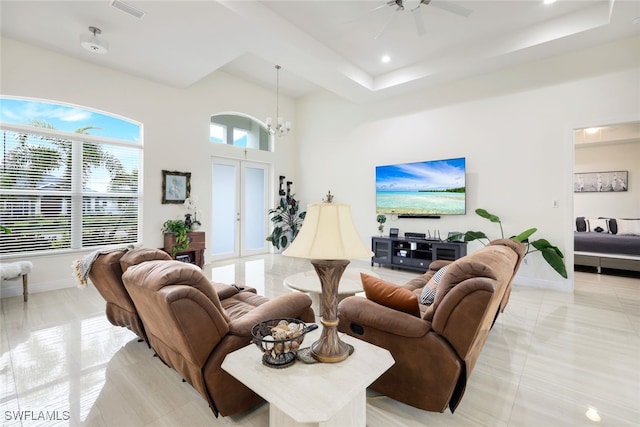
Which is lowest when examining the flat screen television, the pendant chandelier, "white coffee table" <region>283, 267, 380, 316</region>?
"white coffee table" <region>283, 267, 380, 316</region>

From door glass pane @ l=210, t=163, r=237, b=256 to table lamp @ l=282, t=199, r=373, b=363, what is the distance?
5427mm

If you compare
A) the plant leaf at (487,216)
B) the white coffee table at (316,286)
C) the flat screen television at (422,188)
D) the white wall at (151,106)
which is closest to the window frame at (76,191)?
the white wall at (151,106)

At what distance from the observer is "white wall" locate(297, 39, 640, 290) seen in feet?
13.6

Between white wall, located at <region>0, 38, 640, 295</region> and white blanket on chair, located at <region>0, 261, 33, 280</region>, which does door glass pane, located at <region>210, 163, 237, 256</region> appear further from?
white blanket on chair, located at <region>0, 261, 33, 280</region>

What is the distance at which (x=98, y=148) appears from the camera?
479 centimetres

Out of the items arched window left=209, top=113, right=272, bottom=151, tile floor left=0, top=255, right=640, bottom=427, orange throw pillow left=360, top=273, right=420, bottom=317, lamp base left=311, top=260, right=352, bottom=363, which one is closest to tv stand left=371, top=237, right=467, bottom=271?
tile floor left=0, top=255, right=640, bottom=427

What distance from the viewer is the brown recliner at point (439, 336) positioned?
5.14ft

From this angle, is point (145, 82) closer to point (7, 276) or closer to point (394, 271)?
point (7, 276)

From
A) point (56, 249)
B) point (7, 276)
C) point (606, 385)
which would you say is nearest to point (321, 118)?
point (56, 249)

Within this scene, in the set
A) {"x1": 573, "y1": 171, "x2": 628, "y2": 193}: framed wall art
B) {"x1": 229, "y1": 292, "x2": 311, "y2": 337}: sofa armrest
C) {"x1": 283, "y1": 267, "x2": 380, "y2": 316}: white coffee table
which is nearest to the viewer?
{"x1": 229, "y1": 292, "x2": 311, "y2": 337}: sofa armrest

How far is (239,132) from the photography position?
6.78 meters

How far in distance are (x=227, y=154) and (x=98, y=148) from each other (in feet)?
7.51

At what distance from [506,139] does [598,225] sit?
3.69 m

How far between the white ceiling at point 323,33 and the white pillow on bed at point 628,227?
384cm
